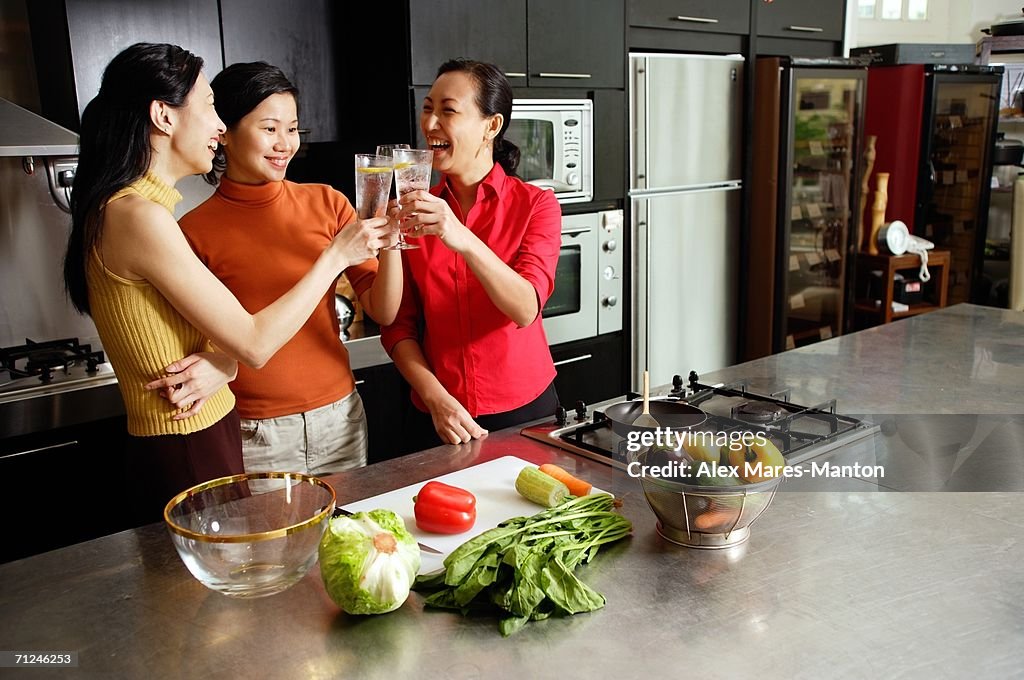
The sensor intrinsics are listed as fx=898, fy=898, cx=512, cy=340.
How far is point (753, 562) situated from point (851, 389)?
3.23 feet

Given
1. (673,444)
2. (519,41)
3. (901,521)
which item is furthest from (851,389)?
(519,41)

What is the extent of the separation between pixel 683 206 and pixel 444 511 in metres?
3.02

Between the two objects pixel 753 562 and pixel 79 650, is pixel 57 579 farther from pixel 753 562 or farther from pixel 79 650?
pixel 753 562

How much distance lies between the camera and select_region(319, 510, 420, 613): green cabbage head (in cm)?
113

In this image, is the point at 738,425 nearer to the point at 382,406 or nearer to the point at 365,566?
the point at 365,566

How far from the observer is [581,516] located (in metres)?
1.34

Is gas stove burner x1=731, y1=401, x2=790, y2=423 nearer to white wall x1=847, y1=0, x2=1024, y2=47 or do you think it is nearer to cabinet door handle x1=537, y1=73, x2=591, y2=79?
cabinet door handle x1=537, y1=73, x2=591, y2=79

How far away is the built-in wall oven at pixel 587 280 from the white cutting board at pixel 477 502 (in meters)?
2.02

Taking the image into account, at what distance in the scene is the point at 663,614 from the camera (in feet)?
3.83

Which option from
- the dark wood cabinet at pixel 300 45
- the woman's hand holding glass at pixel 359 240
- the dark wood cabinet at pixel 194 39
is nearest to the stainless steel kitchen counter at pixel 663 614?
the woman's hand holding glass at pixel 359 240

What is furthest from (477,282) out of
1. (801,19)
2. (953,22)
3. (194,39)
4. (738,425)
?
(953,22)

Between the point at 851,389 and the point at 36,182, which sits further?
the point at 36,182

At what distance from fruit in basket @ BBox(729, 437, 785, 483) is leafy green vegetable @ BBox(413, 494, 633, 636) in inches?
10.1

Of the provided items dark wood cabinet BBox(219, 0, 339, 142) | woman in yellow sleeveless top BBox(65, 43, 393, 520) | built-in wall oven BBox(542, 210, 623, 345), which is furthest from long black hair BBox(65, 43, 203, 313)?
built-in wall oven BBox(542, 210, 623, 345)
